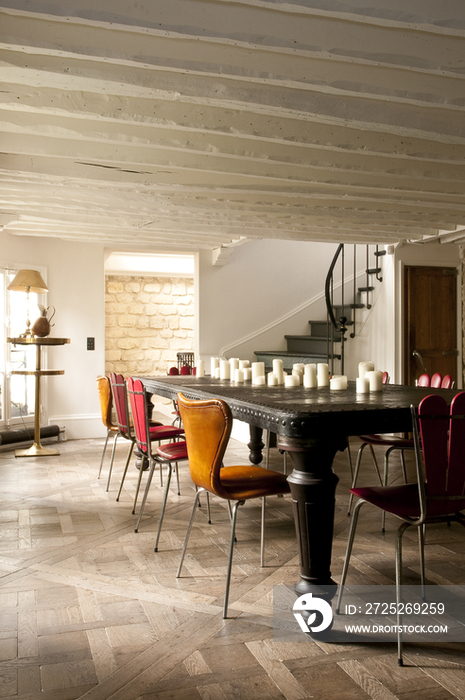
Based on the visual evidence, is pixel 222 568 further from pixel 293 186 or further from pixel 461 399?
pixel 293 186

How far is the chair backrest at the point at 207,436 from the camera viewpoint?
2.51 meters

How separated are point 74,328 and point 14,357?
865mm

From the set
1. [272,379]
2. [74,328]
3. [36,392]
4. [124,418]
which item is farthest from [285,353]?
[272,379]

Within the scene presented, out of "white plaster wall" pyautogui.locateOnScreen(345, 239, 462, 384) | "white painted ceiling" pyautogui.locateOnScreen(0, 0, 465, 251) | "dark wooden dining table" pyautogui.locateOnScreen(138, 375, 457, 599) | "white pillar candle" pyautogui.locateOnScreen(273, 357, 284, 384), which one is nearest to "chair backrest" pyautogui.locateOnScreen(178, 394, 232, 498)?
"dark wooden dining table" pyautogui.locateOnScreen(138, 375, 457, 599)

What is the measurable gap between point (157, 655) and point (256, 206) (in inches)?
157

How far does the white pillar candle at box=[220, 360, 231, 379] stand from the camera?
190 inches

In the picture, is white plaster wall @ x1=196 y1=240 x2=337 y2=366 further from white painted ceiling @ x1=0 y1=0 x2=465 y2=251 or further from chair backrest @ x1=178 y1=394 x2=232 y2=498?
chair backrest @ x1=178 y1=394 x2=232 y2=498

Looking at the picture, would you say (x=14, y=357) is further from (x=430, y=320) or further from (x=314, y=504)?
(x=314, y=504)

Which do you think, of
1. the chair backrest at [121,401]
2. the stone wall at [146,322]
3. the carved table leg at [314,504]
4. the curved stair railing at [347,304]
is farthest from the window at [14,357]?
the carved table leg at [314,504]

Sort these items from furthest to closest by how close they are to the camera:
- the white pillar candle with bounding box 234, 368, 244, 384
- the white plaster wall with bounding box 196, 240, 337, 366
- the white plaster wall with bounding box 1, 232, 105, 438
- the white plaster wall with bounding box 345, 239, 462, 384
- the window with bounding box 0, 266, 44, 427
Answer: the white plaster wall with bounding box 196, 240, 337, 366, the white plaster wall with bounding box 345, 239, 462, 384, the white plaster wall with bounding box 1, 232, 105, 438, the window with bounding box 0, 266, 44, 427, the white pillar candle with bounding box 234, 368, 244, 384

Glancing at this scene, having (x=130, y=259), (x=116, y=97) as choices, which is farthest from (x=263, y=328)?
(x=116, y=97)

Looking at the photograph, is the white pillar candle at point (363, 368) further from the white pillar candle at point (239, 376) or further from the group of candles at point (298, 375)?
the white pillar candle at point (239, 376)

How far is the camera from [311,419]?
2350mm

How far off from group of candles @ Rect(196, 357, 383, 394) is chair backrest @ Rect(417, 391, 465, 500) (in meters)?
1.04
